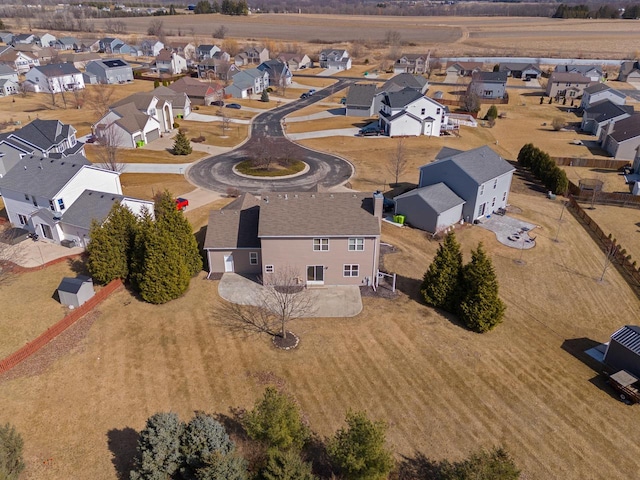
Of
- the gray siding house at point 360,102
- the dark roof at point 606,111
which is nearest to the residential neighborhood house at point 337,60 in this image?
the gray siding house at point 360,102

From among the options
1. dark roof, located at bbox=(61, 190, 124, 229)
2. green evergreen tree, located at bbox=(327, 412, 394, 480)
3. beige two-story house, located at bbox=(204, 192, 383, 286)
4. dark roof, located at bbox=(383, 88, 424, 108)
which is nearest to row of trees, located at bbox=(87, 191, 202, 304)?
beige two-story house, located at bbox=(204, 192, 383, 286)

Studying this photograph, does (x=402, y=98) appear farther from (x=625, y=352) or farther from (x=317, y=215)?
(x=625, y=352)

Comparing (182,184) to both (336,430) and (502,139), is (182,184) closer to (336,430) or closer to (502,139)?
(336,430)

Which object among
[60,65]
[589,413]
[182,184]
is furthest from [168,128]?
[589,413]

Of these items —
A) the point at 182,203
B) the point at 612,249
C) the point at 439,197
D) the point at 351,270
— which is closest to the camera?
the point at 351,270

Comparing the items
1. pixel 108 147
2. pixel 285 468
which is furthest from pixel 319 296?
pixel 108 147

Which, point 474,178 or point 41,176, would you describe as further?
point 474,178
